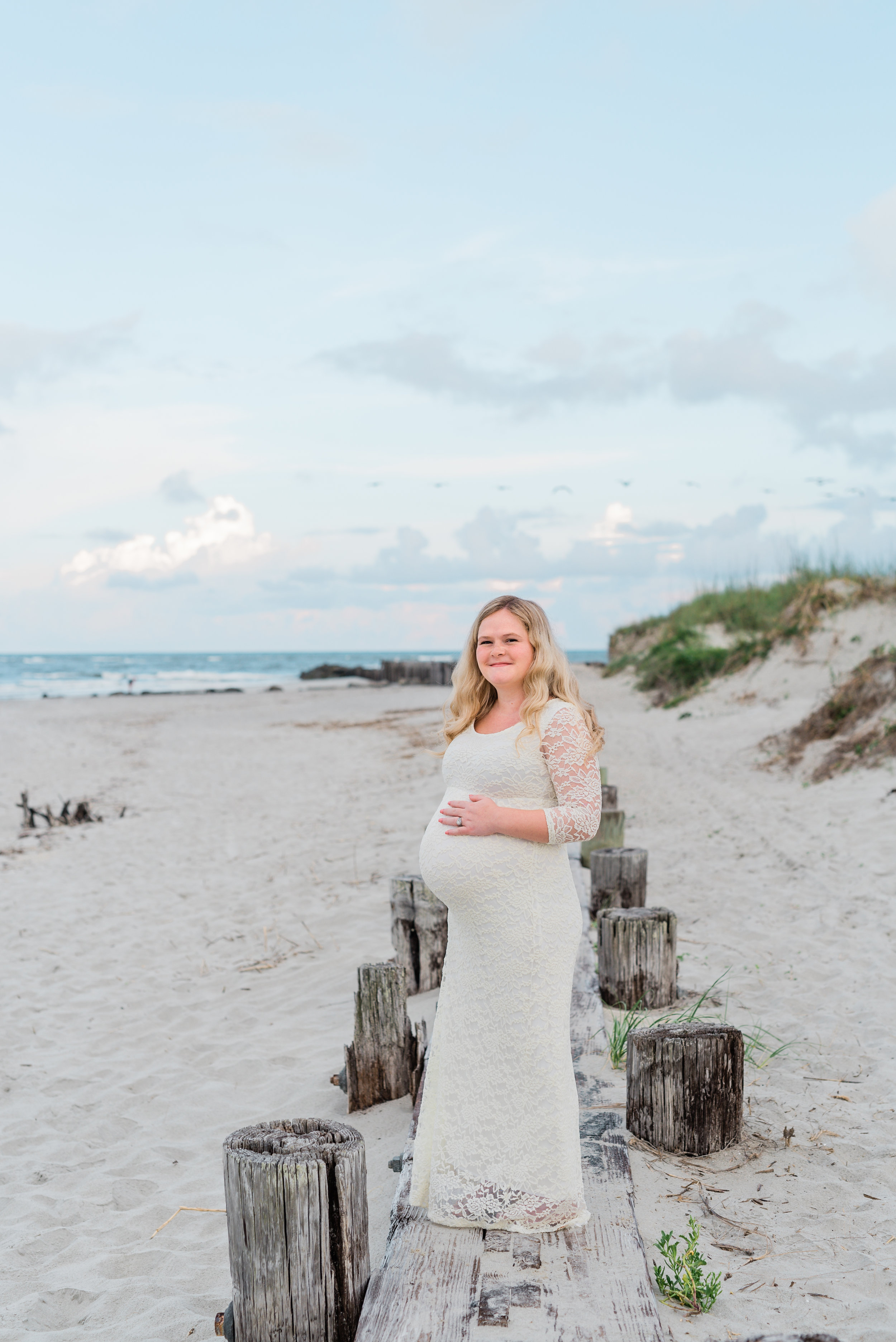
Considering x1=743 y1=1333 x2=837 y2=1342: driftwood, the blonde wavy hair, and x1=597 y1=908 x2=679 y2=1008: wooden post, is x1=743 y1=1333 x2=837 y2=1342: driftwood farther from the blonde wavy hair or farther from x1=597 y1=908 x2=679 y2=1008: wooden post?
x1=597 y1=908 x2=679 y2=1008: wooden post

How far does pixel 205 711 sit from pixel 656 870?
24566mm

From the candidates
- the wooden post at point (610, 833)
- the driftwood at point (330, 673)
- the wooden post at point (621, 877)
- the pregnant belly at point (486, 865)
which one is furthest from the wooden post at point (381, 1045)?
the driftwood at point (330, 673)

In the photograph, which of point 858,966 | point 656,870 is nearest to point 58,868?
point 656,870

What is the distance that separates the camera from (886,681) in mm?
13391

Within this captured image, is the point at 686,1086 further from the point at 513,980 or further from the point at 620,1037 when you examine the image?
the point at 513,980

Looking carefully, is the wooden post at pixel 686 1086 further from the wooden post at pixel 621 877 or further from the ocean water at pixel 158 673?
the ocean water at pixel 158 673

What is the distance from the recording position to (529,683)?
10.1 ft

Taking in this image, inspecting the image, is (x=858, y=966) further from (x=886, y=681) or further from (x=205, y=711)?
(x=205, y=711)

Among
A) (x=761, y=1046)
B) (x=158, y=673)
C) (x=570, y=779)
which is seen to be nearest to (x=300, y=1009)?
(x=761, y=1046)

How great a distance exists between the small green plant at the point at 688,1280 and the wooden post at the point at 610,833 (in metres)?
5.19

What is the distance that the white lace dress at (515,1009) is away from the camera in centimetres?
290

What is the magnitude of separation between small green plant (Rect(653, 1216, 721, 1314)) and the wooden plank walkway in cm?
14

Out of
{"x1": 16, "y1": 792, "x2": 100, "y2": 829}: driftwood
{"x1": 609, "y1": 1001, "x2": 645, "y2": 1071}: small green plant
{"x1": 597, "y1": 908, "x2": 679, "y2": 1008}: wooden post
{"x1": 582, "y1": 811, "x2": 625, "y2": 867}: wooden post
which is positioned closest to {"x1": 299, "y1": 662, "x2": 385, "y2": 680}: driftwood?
{"x1": 16, "y1": 792, "x2": 100, "y2": 829}: driftwood

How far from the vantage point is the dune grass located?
20.4 metres
